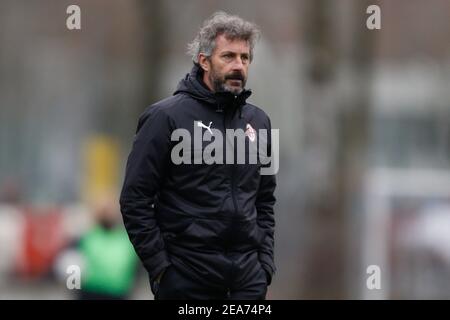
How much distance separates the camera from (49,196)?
2842 cm

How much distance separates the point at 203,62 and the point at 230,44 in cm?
19

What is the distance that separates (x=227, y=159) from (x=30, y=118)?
25873 mm

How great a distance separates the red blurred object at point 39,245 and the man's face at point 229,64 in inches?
613

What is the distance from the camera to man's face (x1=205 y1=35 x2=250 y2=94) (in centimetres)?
621

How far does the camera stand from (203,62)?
20.8 feet

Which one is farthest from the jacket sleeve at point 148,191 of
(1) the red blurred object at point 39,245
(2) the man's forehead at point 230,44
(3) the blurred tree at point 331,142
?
(1) the red blurred object at point 39,245

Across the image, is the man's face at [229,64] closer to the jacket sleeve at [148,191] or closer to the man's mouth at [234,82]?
the man's mouth at [234,82]

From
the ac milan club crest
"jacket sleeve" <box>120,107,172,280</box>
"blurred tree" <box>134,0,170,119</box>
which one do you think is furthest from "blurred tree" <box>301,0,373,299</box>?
"jacket sleeve" <box>120,107,172,280</box>

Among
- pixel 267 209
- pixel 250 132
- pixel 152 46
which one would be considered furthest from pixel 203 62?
pixel 152 46

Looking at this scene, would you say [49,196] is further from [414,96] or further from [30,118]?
[414,96]

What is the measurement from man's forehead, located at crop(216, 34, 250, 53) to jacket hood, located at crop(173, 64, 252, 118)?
0.19 meters

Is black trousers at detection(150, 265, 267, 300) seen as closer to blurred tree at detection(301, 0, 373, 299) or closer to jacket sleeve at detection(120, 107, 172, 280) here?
jacket sleeve at detection(120, 107, 172, 280)

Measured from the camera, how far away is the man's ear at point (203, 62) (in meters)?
6.32

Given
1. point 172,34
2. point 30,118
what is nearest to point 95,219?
point 172,34
